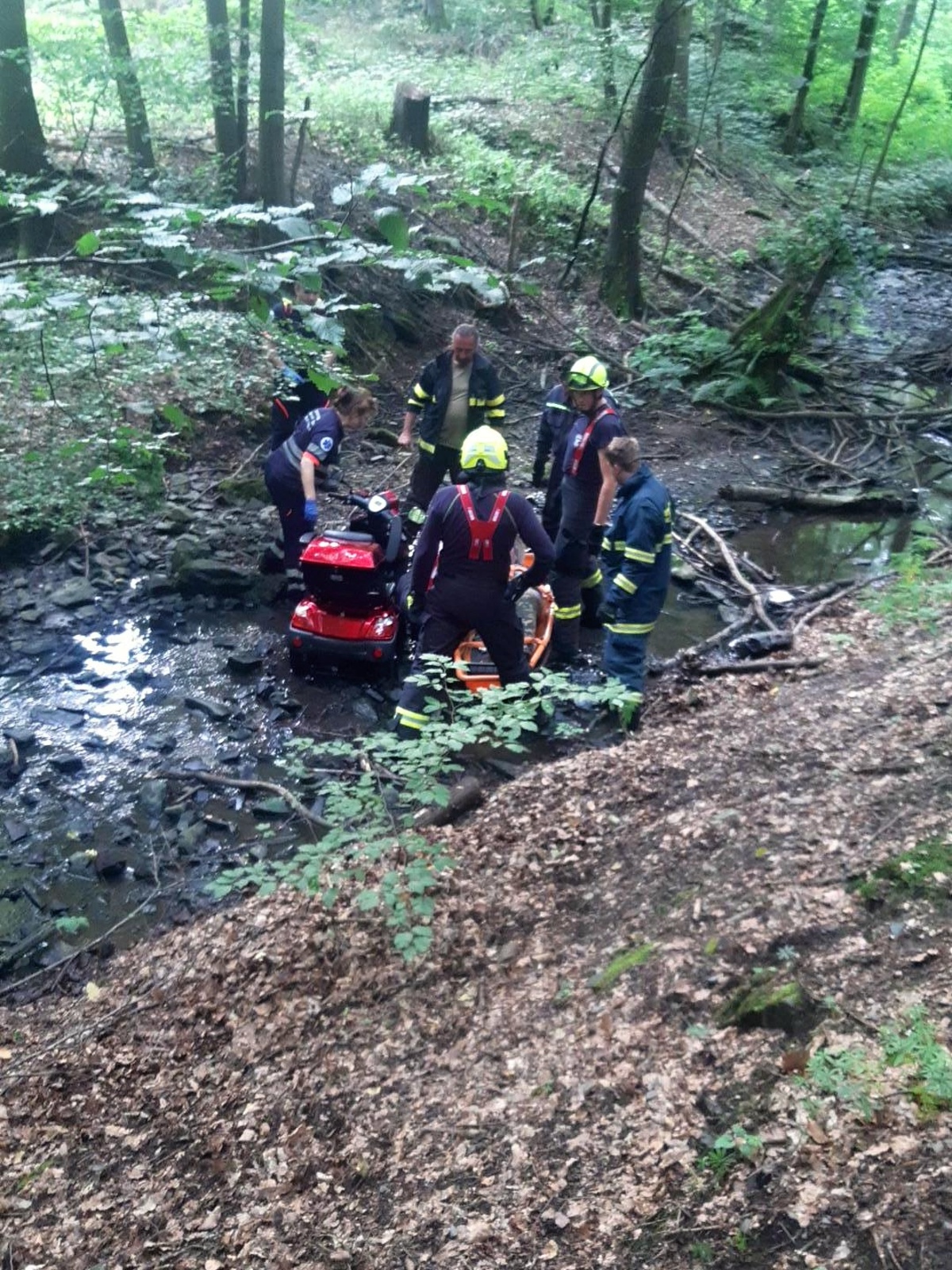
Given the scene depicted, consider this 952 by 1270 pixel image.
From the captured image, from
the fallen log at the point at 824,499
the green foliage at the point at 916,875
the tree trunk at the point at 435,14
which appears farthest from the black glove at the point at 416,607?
the tree trunk at the point at 435,14

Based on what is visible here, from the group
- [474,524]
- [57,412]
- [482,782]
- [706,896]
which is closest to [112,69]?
[57,412]

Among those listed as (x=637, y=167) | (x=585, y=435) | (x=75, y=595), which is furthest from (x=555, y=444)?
(x=637, y=167)

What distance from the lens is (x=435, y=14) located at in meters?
25.5

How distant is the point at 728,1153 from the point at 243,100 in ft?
50.0

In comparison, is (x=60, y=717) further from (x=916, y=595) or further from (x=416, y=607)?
(x=916, y=595)

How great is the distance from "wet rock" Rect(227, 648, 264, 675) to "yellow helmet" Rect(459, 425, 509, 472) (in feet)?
8.76

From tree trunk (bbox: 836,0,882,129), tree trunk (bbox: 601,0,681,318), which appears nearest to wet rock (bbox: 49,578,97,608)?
tree trunk (bbox: 601,0,681,318)

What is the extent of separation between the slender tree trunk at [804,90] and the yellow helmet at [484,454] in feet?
76.1

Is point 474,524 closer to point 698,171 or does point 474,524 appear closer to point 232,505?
point 232,505

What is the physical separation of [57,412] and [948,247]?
20.9 metres

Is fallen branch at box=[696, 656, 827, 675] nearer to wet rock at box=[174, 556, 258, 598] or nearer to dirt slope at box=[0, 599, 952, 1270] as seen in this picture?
dirt slope at box=[0, 599, 952, 1270]

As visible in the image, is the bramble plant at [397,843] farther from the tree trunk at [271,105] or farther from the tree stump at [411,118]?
the tree stump at [411,118]

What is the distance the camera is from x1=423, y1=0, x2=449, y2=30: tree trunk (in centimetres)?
2544

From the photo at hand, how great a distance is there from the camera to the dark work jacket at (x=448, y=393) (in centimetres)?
874
